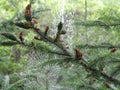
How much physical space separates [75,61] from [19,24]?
1.10ft

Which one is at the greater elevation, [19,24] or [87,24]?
[19,24]

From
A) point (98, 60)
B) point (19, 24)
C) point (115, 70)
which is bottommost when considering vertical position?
point (115, 70)

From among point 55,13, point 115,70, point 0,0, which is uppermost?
point 115,70

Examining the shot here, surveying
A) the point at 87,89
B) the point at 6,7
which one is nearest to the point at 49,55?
the point at 87,89

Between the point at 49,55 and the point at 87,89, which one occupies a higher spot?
the point at 49,55

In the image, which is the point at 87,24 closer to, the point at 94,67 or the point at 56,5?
the point at 94,67

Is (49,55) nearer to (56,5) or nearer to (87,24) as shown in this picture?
(87,24)

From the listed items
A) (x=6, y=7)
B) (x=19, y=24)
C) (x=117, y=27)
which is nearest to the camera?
(x=19, y=24)

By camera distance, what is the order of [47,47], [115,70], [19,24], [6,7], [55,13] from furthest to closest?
[55,13] < [6,7] < [115,70] < [47,47] < [19,24]

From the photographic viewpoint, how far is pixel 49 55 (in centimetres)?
148

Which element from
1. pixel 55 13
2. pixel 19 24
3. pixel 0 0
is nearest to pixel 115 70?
pixel 19 24

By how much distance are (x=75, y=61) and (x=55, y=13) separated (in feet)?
34.2

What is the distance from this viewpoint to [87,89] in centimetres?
180

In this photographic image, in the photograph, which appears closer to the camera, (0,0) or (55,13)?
(0,0)
